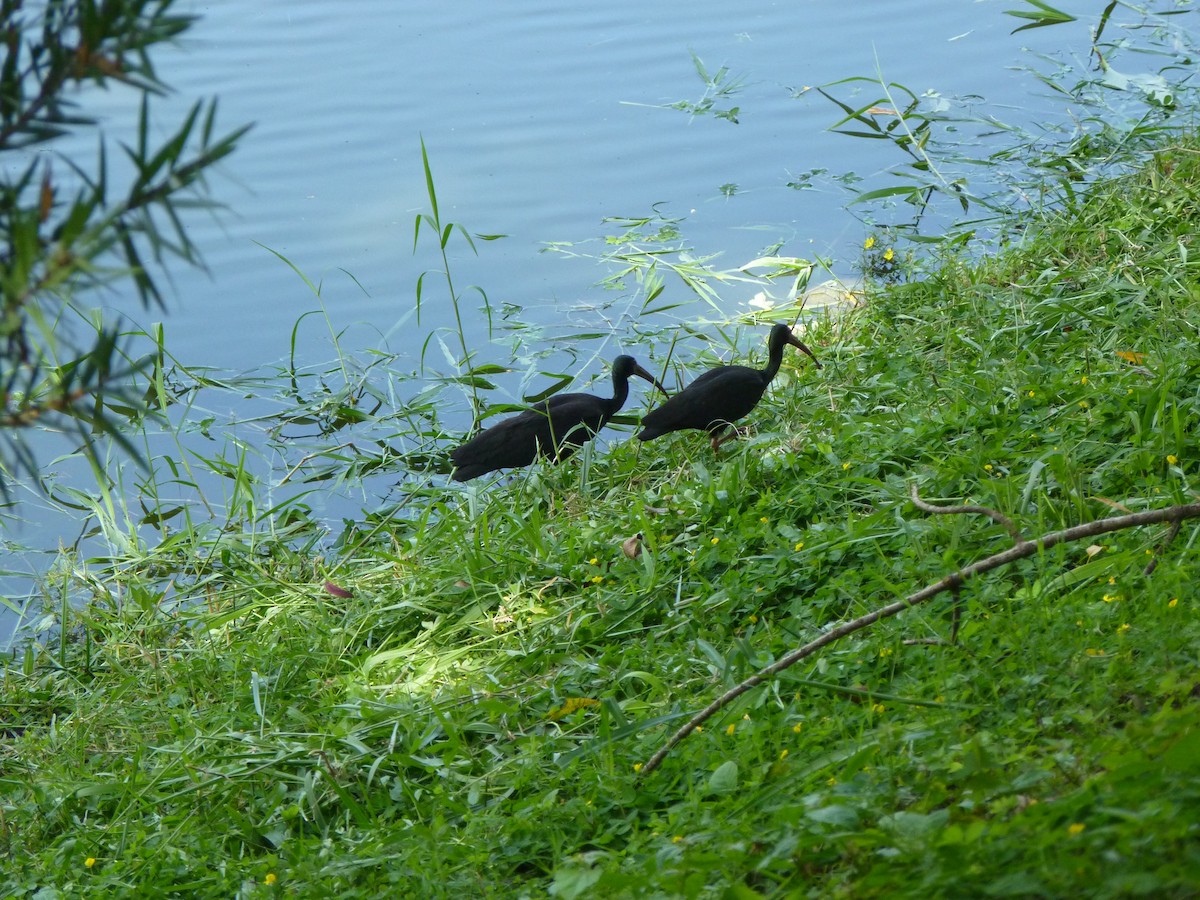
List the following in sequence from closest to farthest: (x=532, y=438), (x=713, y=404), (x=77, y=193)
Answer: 1. (x=77, y=193)
2. (x=713, y=404)
3. (x=532, y=438)

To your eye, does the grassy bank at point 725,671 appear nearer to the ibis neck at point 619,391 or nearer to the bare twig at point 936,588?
the bare twig at point 936,588

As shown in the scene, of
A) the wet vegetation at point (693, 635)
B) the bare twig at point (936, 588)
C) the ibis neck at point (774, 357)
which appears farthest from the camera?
the ibis neck at point (774, 357)

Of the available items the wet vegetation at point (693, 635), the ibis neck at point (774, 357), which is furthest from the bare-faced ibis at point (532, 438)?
the ibis neck at point (774, 357)

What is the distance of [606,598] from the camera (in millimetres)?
3867

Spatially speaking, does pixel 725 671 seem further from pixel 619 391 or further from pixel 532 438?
pixel 619 391

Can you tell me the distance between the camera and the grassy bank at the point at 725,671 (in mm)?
2211

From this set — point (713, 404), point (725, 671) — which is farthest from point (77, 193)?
point (713, 404)

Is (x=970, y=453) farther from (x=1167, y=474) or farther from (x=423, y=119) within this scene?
(x=423, y=119)

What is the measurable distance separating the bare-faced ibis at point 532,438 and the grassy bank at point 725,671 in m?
0.12

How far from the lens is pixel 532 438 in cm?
550

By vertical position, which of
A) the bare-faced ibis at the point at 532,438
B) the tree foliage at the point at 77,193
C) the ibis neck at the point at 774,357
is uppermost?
the tree foliage at the point at 77,193

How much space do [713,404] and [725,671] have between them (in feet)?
7.68

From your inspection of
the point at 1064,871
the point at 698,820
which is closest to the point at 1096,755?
the point at 1064,871

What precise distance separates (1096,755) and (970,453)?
1.91m
